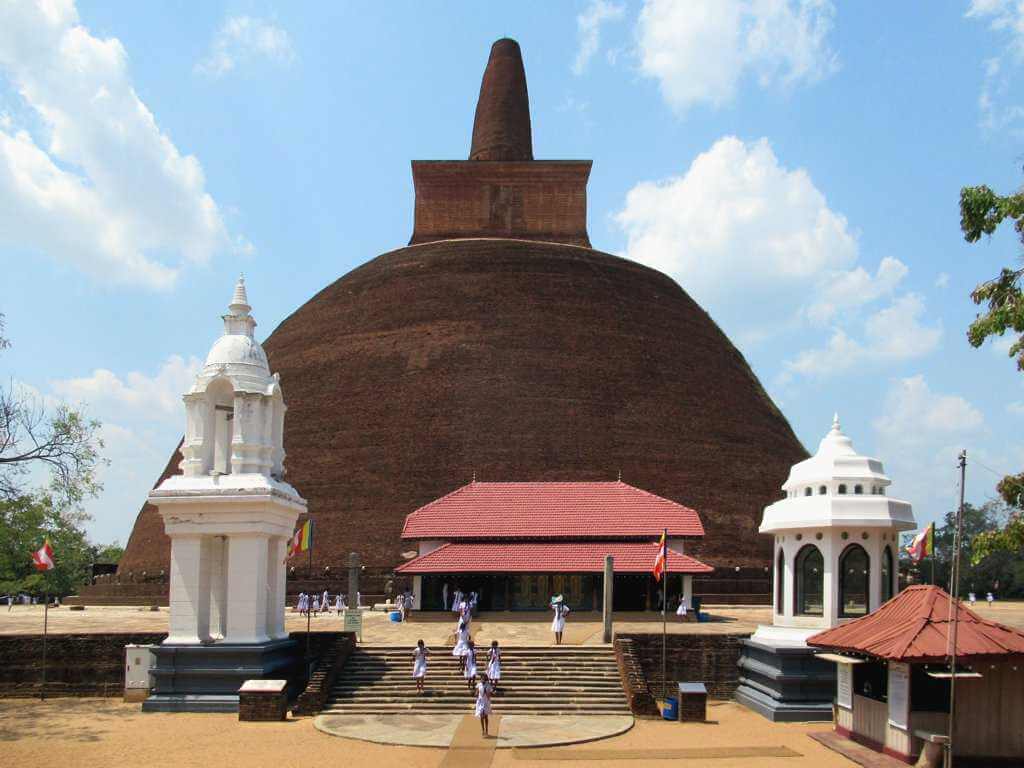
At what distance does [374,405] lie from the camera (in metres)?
44.5

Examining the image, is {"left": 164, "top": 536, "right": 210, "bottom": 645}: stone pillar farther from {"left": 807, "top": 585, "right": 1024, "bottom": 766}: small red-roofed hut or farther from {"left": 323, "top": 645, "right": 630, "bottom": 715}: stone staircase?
{"left": 807, "top": 585, "right": 1024, "bottom": 766}: small red-roofed hut

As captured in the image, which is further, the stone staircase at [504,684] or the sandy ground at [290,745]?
the stone staircase at [504,684]

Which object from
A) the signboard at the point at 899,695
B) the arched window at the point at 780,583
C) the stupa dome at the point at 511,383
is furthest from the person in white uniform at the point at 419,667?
the stupa dome at the point at 511,383

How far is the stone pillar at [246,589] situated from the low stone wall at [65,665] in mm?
3477

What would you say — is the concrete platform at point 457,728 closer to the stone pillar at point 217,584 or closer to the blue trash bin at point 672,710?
the blue trash bin at point 672,710

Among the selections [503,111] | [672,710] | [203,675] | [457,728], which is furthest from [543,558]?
[503,111]

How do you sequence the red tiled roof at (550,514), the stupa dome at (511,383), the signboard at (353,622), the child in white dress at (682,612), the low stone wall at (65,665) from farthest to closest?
the stupa dome at (511,383) < the red tiled roof at (550,514) < the child in white dress at (682,612) < the signboard at (353,622) < the low stone wall at (65,665)

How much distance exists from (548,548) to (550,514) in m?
1.90

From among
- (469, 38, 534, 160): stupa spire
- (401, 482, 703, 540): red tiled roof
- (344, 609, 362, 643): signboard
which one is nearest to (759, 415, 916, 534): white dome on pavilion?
(344, 609, 362, 643): signboard

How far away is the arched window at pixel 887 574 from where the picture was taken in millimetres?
18484

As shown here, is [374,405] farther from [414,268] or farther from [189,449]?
[189,449]

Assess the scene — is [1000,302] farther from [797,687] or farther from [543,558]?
[543,558]

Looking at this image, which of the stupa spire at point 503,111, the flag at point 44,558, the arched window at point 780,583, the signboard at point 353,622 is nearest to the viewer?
the arched window at point 780,583

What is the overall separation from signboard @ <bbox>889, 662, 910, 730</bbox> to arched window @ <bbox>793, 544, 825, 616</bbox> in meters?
4.04
